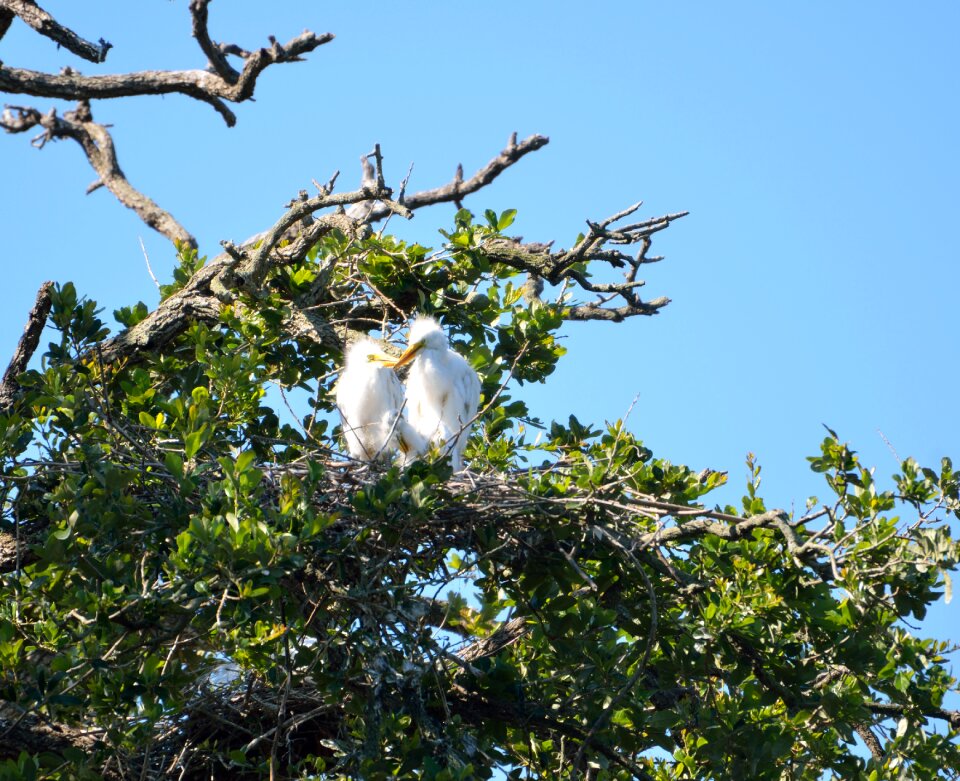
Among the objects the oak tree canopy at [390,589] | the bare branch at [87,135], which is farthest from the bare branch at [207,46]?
the bare branch at [87,135]

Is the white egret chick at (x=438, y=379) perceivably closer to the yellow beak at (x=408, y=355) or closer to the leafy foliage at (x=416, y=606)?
the yellow beak at (x=408, y=355)

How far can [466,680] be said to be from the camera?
438 cm

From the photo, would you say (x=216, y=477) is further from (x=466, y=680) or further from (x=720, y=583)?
(x=720, y=583)

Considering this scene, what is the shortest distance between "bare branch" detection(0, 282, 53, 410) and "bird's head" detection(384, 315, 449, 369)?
1.62 m

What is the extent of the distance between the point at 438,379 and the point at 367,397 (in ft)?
1.29

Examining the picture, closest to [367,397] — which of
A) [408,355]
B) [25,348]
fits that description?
[408,355]

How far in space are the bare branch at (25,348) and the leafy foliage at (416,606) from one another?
0.18m

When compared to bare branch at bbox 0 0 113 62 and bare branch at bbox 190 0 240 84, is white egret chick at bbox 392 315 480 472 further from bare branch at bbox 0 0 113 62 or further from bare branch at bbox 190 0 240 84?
bare branch at bbox 0 0 113 62

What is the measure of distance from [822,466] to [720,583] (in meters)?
0.65

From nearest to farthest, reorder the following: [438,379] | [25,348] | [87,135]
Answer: [25,348] < [438,379] < [87,135]

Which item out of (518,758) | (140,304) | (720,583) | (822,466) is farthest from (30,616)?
(822,466)

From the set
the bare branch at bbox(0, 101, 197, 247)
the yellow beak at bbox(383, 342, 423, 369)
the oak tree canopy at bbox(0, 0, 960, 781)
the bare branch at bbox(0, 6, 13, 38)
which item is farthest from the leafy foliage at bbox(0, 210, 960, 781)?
the bare branch at bbox(0, 101, 197, 247)

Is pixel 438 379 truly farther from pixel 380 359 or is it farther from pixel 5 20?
pixel 5 20

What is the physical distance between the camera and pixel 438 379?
5.79 m
